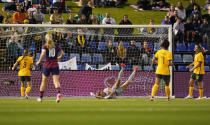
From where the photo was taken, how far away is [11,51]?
64.5 ft

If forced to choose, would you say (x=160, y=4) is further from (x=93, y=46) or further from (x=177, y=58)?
(x=93, y=46)

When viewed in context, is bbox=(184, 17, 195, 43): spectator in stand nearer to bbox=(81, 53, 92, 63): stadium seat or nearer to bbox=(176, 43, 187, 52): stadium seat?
→ bbox=(176, 43, 187, 52): stadium seat

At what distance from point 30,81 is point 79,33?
3.24 metres

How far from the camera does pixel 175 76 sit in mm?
20453

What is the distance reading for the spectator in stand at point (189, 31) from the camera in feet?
72.7

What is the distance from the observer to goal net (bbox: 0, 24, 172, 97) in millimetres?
19656

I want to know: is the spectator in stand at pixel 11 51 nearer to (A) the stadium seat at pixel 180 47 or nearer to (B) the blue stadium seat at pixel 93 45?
(B) the blue stadium seat at pixel 93 45

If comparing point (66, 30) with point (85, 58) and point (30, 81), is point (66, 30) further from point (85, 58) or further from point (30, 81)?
point (30, 81)

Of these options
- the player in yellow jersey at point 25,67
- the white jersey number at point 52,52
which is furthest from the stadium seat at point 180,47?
the white jersey number at point 52,52

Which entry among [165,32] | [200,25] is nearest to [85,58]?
[165,32]

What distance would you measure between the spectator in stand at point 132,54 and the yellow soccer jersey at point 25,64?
14.0ft

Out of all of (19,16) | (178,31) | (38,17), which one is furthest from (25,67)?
(178,31)

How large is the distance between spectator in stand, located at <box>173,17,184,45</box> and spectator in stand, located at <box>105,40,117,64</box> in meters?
3.35

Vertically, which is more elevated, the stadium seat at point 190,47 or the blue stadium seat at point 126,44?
the blue stadium seat at point 126,44
